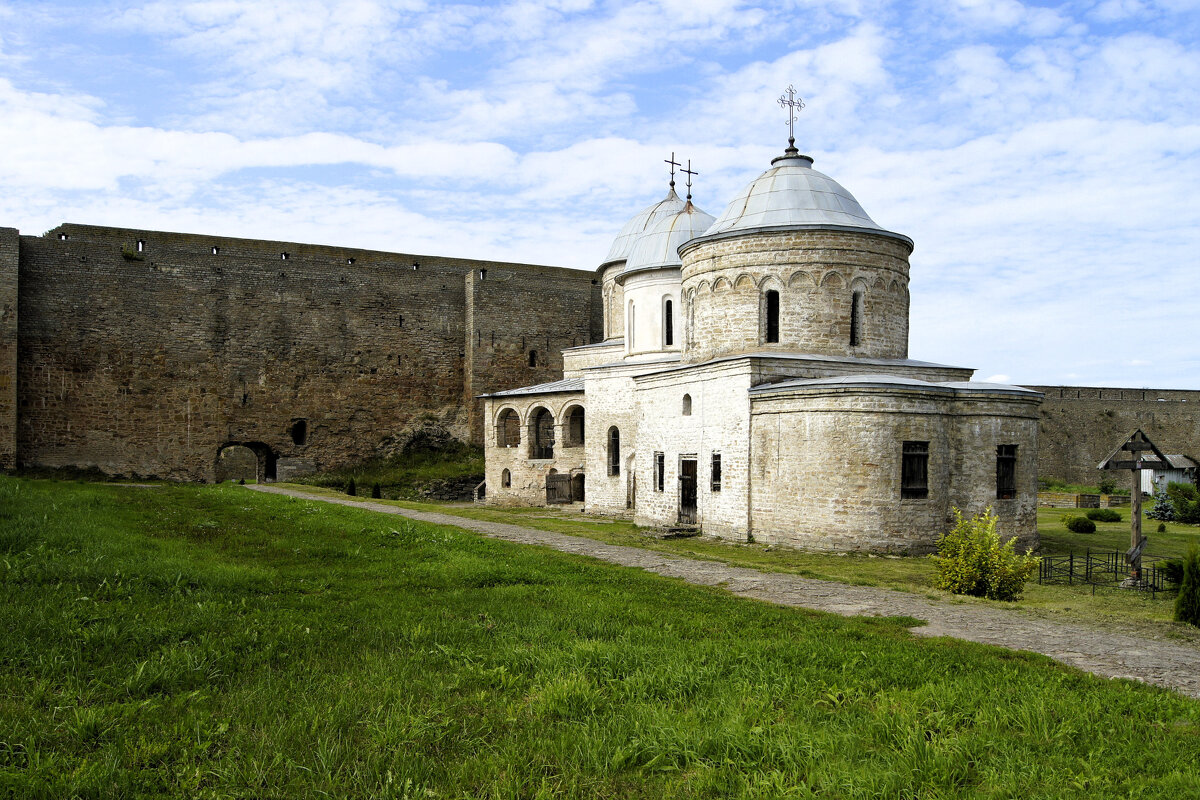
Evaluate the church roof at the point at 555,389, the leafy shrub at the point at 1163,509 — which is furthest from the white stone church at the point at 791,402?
the leafy shrub at the point at 1163,509

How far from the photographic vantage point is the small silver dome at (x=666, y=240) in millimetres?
25016

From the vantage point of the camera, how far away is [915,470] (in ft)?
50.7

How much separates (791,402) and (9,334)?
25.1 m

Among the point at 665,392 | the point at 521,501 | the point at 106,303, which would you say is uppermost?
the point at 106,303

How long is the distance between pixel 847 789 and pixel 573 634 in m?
2.96

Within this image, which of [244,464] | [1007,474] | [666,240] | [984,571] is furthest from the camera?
[244,464]

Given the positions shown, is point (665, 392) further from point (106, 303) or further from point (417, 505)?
point (106, 303)

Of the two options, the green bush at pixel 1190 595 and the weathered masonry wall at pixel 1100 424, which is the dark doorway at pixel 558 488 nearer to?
the green bush at pixel 1190 595

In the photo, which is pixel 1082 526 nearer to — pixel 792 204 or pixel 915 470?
pixel 915 470

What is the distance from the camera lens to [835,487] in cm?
1534

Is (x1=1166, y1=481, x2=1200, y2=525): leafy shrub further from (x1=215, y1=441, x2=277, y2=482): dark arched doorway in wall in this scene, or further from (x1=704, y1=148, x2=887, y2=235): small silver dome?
(x1=215, y1=441, x2=277, y2=482): dark arched doorway in wall

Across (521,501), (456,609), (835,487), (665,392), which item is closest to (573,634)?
(456,609)

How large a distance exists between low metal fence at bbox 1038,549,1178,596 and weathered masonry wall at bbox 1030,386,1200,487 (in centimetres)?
2591

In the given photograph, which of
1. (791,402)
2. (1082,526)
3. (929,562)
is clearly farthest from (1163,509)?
(791,402)
